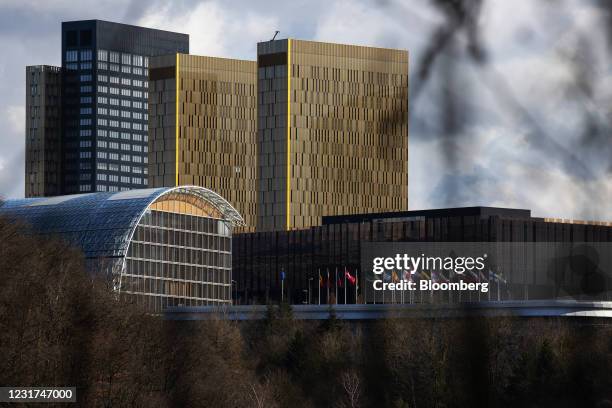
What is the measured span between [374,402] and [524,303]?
45544 millimetres

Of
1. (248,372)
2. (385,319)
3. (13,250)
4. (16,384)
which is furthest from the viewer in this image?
(385,319)

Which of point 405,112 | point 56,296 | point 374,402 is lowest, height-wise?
point 374,402

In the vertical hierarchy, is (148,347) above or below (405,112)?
below

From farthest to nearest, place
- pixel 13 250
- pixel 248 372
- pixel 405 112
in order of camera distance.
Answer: pixel 248 372, pixel 13 250, pixel 405 112

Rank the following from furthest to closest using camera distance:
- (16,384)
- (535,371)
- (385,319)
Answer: (385,319) < (535,371) < (16,384)

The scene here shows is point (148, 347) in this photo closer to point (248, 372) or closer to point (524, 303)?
point (248, 372)

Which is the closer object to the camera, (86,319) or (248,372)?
(86,319)

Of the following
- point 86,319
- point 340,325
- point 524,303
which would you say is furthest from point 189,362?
point 524,303

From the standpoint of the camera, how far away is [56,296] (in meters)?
116

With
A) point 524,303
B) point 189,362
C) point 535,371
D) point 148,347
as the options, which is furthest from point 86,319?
point 524,303

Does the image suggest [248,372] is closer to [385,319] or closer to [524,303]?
[385,319]

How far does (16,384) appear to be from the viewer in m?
94.8

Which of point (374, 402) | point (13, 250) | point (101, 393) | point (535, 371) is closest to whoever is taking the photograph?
point (101, 393)

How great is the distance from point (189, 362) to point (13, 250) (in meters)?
28.6
